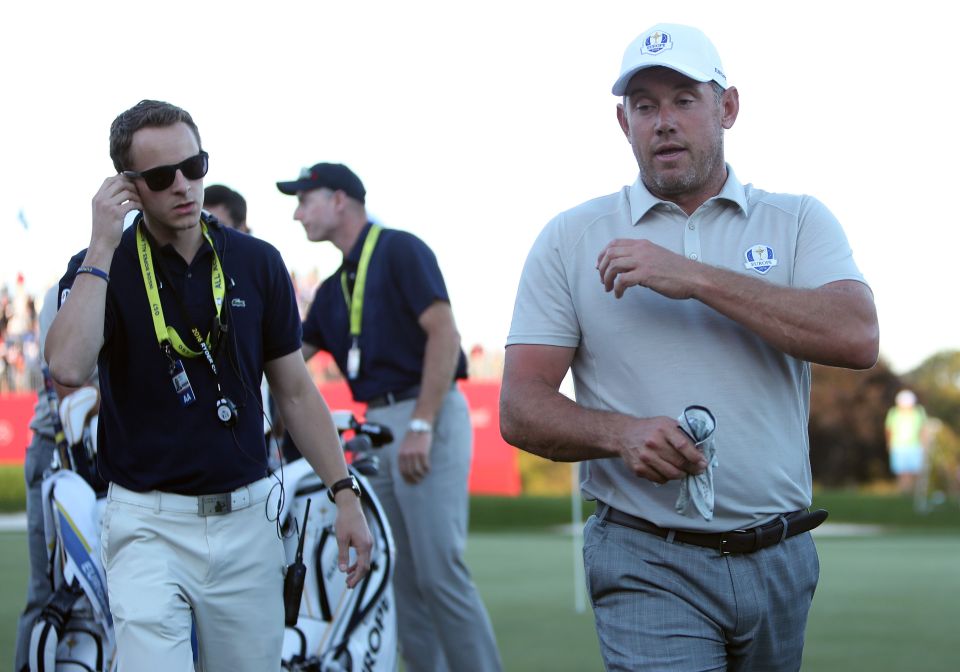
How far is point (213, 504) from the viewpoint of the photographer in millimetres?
3953

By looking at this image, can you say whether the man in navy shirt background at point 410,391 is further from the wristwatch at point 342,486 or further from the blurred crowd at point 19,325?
the wristwatch at point 342,486

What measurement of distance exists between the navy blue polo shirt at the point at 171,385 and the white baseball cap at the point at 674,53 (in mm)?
1305

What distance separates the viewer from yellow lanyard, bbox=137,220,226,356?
389cm

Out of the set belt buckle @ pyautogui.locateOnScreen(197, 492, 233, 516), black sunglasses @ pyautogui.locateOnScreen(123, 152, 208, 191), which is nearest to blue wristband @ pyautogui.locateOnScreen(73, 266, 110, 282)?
black sunglasses @ pyautogui.locateOnScreen(123, 152, 208, 191)

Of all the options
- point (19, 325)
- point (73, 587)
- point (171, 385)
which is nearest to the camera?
point (171, 385)

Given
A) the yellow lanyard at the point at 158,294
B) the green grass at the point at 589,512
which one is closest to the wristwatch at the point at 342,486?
the yellow lanyard at the point at 158,294

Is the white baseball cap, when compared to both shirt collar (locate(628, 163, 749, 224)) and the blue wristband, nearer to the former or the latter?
shirt collar (locate(628, 163, 749, 224))

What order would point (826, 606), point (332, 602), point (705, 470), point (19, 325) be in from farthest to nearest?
1. point (826, 606)
2. point (19, 325)
3. point (332, 602)
4. point (705, 470)

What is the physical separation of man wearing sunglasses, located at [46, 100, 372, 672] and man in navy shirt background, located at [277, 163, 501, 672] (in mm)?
2398

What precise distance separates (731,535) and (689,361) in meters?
0.43

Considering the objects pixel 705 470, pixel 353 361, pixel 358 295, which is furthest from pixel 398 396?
pixel 705 470

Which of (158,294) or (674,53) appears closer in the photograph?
(674,53)

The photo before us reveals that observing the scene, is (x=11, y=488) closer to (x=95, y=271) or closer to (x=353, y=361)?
(x=353, y=361)

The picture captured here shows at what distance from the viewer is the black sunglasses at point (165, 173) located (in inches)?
155
